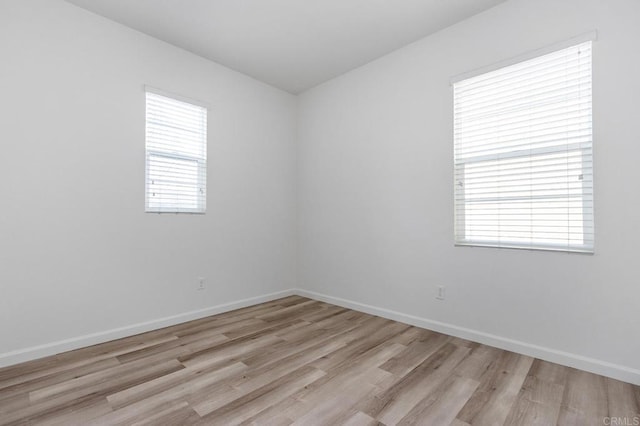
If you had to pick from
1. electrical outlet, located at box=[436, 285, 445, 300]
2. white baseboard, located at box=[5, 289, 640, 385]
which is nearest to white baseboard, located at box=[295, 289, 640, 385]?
white baseboard, located at box=[5, 289, 640, 385]

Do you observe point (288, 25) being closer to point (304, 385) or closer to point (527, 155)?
point (527, 155)

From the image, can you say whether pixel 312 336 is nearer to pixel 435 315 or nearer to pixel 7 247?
pixel 435 315

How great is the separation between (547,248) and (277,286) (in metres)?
3.12

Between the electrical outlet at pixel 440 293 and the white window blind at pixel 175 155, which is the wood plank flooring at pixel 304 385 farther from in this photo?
the white window blind at pixel 175 155

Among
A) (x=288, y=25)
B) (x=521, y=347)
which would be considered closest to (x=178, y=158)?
(x=288, y=25)

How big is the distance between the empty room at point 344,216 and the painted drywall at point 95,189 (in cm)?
2

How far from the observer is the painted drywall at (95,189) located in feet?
7.88

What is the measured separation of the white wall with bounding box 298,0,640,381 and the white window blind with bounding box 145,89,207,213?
4.89 feet

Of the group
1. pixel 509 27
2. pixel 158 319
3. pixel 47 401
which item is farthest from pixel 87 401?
pixel 509 27

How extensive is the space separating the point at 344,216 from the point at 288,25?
7.12 ft

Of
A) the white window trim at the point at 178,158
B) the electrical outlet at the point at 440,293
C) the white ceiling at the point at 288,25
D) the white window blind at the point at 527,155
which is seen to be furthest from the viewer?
the white window trim at the point at 178,158

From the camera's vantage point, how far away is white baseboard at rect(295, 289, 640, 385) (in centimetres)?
211

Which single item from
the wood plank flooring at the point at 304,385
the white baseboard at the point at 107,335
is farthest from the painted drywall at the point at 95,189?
the wood plank flooring at the point at 304,385

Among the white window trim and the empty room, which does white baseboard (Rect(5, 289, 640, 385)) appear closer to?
the empty room
